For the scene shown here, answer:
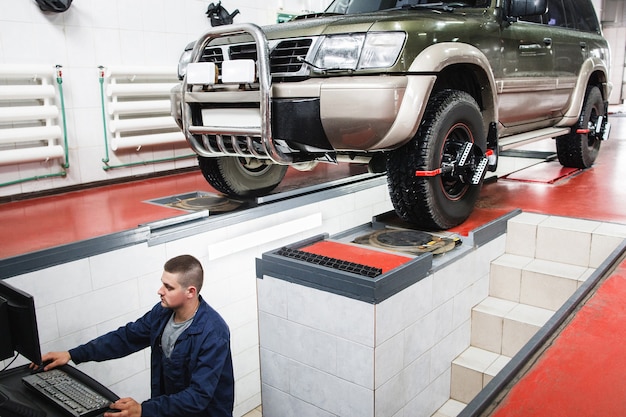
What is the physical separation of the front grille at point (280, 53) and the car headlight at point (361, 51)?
0.42 feet

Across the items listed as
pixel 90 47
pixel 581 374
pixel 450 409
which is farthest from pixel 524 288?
pixel 90 47

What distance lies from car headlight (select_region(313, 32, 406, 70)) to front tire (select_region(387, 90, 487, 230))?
1.49 ft

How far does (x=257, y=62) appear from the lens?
2.96 m

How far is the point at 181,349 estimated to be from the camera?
91.8 inches

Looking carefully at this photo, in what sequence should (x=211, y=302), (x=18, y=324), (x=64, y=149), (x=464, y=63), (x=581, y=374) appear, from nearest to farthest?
(x=18, y=324), (x=581, y=374), (x=464, y=63), (x=211, y=302), (x=64, y=149)

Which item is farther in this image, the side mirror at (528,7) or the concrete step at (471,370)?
the concrete step at (471,370)

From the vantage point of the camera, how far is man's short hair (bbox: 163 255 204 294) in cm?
232

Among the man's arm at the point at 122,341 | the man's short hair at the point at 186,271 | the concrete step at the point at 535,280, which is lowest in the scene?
the concrete step at the point at 535,280

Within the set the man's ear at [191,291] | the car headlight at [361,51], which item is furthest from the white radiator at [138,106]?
the man's ear at [191,291]

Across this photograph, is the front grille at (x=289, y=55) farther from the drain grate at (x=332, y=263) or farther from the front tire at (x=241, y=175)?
the front tire at (x=241, y=175)

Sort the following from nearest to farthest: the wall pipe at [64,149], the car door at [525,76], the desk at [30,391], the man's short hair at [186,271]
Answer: the desk at [30,391], the man's short hair at [186,271], the car door at [525,76], the wall pipe at [64,149]

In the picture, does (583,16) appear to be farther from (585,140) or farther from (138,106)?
(138,106)

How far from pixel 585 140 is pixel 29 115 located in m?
4.97

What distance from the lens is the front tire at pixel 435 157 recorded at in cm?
302
